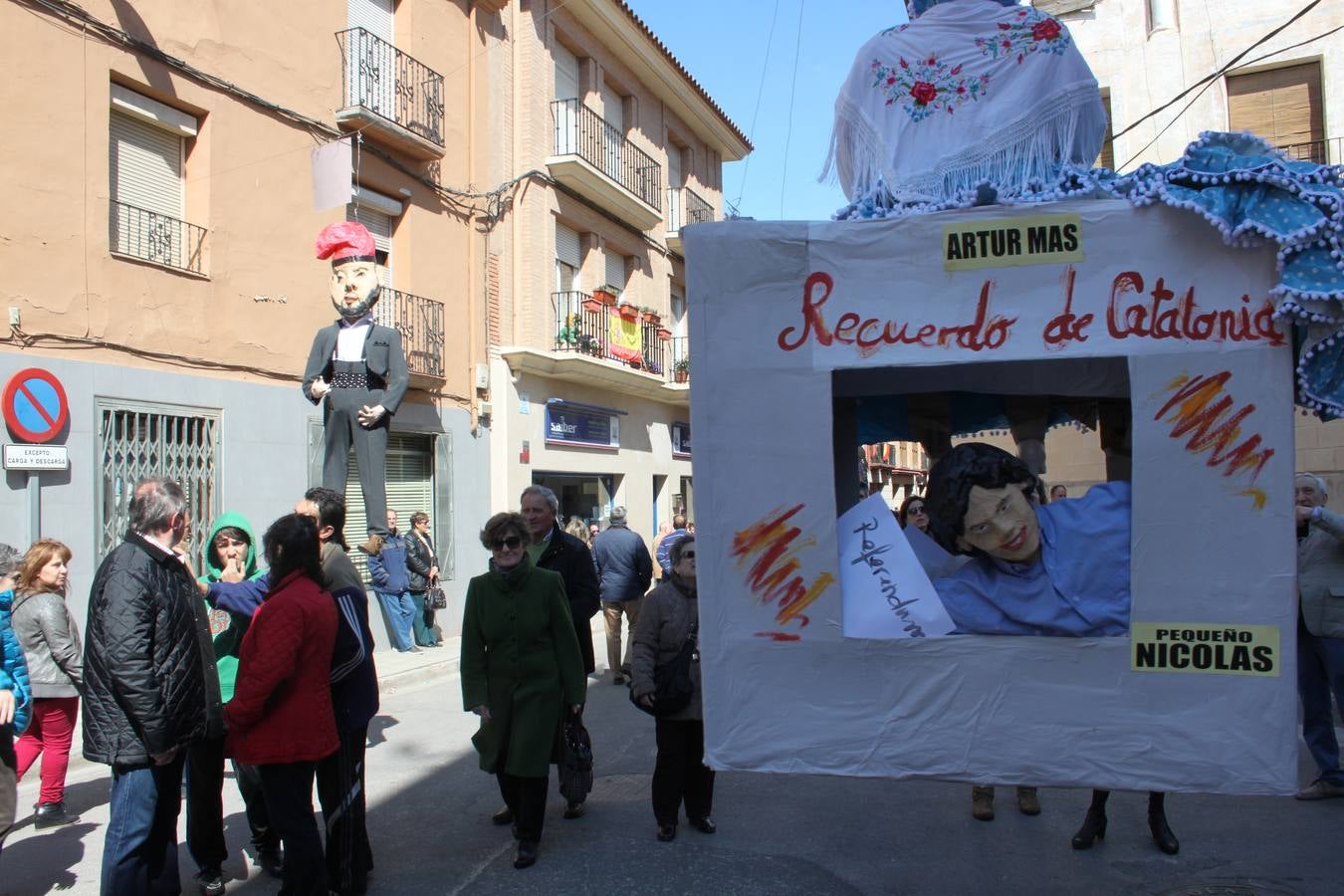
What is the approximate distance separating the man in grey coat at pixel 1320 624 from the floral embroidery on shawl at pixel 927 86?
3323 mm

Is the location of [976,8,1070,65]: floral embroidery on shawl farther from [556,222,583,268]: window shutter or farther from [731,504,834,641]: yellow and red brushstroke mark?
[556,222,583,268]: window shutter

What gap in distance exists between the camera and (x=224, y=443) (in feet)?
33.2

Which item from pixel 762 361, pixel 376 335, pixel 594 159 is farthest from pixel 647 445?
pixel 762 361

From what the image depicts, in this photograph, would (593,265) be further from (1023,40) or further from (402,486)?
(1023,40)

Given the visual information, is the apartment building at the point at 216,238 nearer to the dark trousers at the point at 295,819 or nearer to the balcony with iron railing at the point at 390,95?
the balcony with iron railing at the point at 390,95

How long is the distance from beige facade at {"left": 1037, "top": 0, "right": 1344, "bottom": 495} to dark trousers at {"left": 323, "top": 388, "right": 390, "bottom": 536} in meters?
8.87

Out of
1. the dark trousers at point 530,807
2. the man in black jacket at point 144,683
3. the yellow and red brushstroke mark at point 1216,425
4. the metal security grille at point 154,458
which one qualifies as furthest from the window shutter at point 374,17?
the yellow and red brushstroke mark at point 1216,425

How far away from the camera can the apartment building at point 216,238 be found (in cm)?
842

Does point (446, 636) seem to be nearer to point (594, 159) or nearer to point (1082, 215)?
point (594, 159)

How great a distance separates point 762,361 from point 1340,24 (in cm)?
1577

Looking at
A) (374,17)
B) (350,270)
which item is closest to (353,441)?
(350,270)

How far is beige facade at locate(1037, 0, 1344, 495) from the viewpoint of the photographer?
1405 cm

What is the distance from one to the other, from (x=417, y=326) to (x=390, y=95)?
286 centimetres

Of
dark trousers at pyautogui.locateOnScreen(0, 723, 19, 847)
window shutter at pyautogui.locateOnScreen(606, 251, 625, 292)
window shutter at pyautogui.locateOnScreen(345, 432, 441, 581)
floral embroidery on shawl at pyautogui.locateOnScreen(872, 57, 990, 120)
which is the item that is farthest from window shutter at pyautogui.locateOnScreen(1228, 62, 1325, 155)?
dark trousers at pyautogui.locateOnScreen(0, 723, 19, 847)
